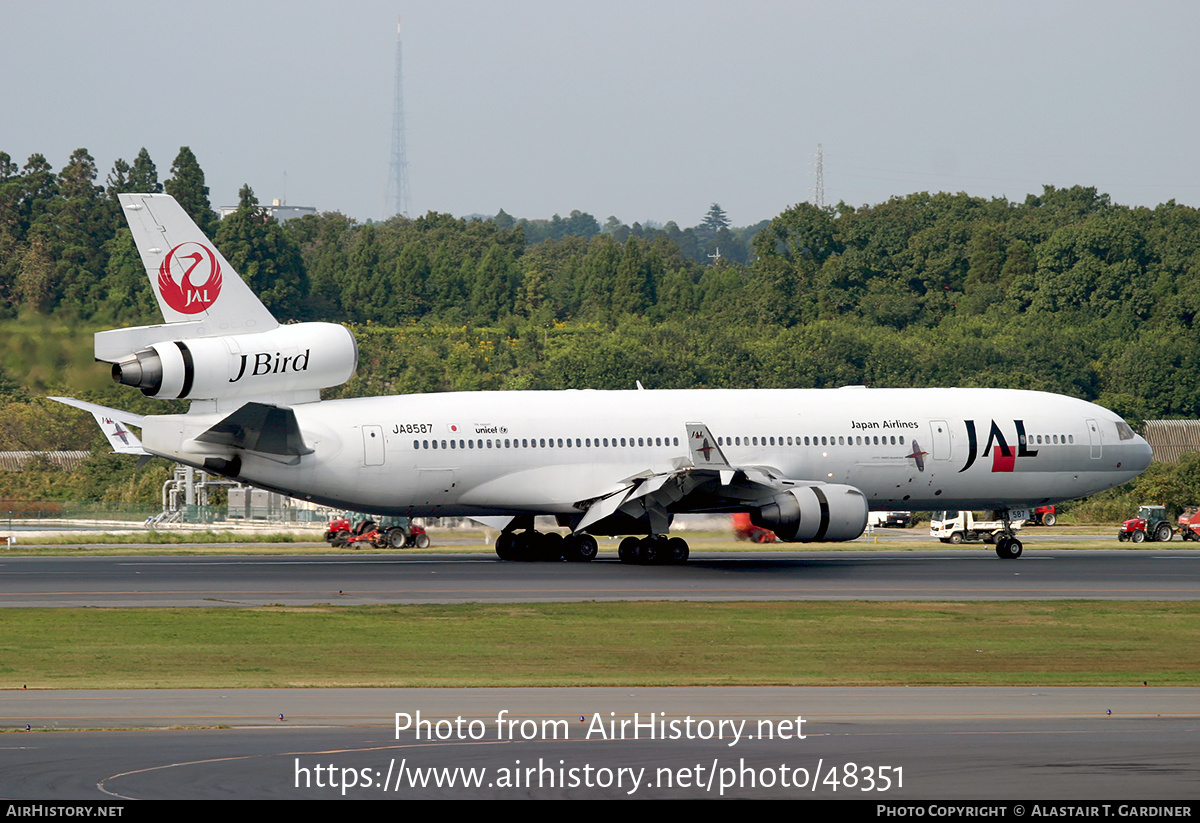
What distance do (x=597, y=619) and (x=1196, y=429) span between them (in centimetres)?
8207

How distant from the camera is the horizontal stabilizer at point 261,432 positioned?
40000 mm

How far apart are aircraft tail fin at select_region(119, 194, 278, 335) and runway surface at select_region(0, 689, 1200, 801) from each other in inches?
831

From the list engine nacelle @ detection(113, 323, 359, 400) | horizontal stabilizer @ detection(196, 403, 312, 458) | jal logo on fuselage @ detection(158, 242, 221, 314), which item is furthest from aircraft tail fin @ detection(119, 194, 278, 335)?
horizontal stabilizer @ detection(196, 403, 312, 458)

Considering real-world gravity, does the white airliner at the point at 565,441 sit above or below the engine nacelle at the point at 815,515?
above

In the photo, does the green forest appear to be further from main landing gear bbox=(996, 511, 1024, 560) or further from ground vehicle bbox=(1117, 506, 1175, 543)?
main landing gear bbox=(996, 511, 1024, 560)

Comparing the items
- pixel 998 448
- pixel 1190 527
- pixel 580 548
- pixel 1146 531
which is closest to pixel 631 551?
pixel 580 548

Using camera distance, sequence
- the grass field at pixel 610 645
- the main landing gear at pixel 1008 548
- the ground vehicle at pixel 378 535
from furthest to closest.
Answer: the ground vehicle at pixel 378 535, the main landing gear at pixel 1008 548, the grass field at pixel 610 645

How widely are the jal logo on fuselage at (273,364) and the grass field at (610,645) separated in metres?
10.6

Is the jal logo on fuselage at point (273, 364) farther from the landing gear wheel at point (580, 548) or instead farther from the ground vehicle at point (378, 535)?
the ground vehicle at point (378, 535)

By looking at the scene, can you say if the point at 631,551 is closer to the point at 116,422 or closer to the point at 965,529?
the point at 116,422

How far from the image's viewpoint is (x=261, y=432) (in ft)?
134

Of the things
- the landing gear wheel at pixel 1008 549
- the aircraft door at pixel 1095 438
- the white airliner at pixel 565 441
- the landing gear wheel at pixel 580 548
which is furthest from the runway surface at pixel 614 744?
the aircraft door at pixel 1095 438

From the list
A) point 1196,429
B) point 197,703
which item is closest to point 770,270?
point 1196,429

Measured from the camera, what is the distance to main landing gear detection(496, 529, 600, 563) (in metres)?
45.2
